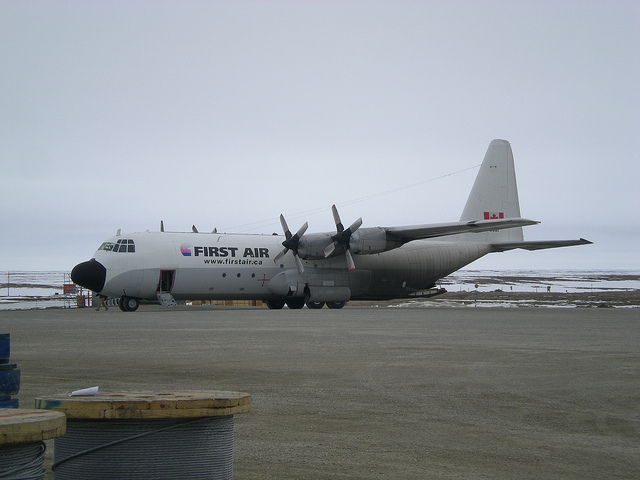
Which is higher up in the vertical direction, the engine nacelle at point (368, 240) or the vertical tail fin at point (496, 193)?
the vertical tail fin at point (496, 193)

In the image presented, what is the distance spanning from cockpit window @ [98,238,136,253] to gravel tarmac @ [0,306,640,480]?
37.8 feet

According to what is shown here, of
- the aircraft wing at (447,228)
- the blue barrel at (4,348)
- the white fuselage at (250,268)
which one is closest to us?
the blue barrel at (4,348)

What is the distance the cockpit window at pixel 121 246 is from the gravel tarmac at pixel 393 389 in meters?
11.5

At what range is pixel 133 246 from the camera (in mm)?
29547

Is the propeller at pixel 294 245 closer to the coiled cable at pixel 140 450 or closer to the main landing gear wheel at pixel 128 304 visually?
the main landing gear wheel at pixel 128 304

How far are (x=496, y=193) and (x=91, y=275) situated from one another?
21552mm

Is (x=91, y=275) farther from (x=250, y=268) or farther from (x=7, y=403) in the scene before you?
(x=7, y=403)

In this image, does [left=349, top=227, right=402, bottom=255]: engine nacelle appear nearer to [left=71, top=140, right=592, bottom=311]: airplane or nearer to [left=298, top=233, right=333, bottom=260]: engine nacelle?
[left=71, top=140, right=592, bottom=311]: airplane

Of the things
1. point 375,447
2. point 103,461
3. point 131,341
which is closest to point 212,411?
point 103,461

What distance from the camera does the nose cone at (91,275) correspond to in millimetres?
28547

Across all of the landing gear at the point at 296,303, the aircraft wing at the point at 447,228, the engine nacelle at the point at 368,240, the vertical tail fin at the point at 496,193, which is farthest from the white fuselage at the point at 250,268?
the aircraft wing at the point at 447,228

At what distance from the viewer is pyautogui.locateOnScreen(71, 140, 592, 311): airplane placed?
2956 centimetres

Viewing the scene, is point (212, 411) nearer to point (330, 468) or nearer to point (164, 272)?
point (330, 468)

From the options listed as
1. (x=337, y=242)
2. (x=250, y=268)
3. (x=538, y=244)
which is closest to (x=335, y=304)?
(x=337, y=242)
